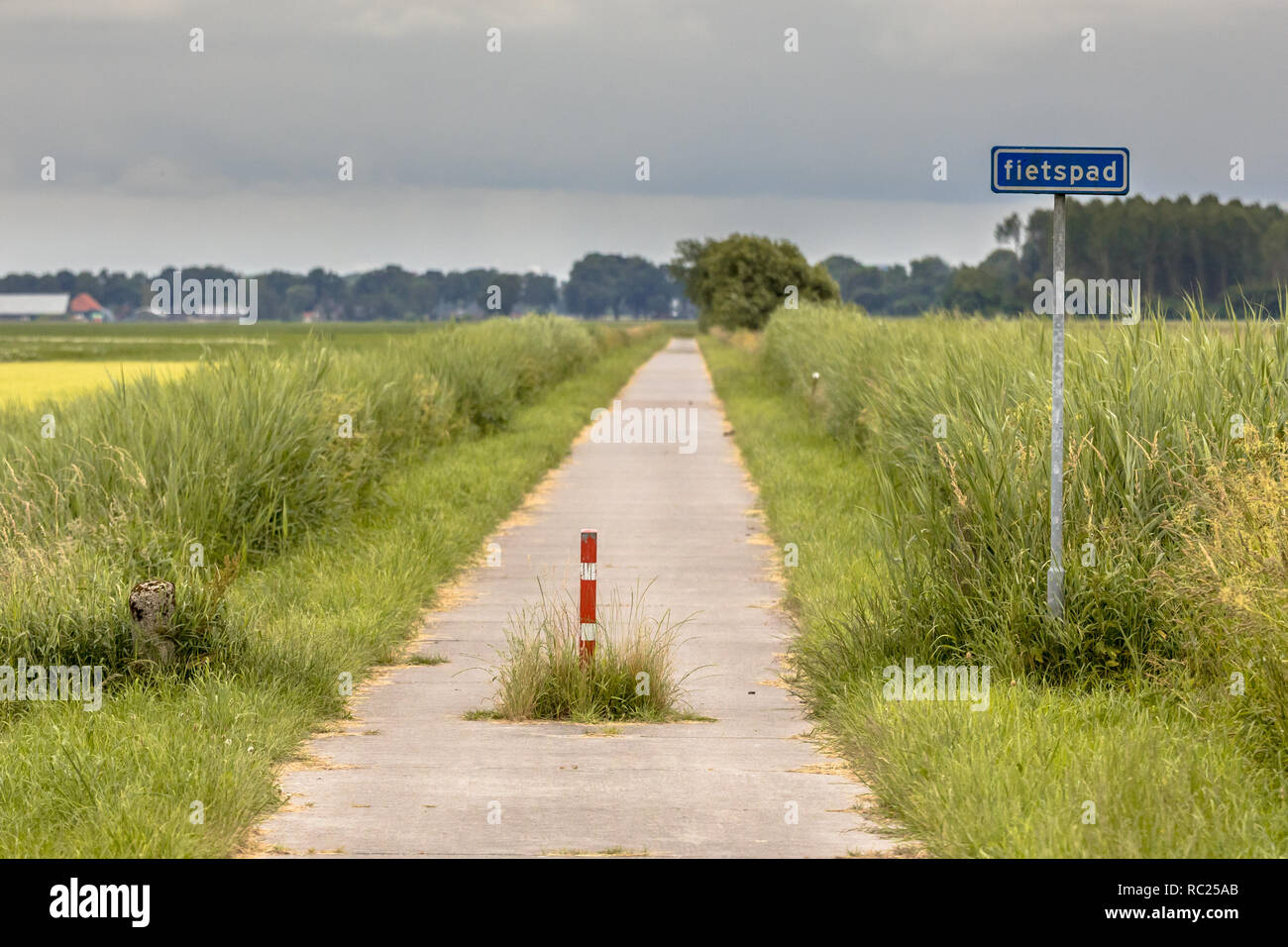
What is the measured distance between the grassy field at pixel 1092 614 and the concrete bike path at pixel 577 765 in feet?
1.26

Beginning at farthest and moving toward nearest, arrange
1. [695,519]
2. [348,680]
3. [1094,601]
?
[695,519]
[348,680]
[1094,601]

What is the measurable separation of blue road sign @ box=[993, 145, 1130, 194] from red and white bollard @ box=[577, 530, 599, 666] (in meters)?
3.14

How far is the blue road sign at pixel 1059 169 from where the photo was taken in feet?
25.7

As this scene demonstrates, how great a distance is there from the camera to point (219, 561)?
12734 millimetres

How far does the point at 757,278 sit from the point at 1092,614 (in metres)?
56.7

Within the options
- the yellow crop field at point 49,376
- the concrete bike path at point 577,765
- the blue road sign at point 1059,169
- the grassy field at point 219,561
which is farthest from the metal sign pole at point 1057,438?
the yellow crop field at point 49,376

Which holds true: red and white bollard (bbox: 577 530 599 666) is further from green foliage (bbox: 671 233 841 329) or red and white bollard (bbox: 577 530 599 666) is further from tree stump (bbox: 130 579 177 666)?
green foliage (bbox: 671 233 841 329)

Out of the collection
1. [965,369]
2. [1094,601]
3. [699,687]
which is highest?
[965,369]

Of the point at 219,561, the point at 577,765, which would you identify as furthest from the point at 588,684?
the point at 219,561

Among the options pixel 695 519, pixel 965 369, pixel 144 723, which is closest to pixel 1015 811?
pixel 144 723

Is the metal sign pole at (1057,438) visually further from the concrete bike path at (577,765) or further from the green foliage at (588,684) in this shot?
the green foliage at (588,684)

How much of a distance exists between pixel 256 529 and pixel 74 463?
5.61 ft
